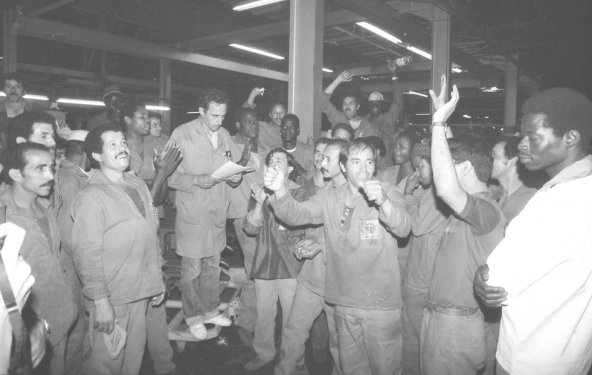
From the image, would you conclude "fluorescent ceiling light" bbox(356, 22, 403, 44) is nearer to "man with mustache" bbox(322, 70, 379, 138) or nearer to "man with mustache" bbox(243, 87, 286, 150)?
"man with mustache" bbox(322, 70, 379, 138)

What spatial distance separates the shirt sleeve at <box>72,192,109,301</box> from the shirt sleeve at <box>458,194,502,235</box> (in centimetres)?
240

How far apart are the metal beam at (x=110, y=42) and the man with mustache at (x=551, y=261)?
9.71 meters

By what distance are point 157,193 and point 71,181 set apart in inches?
29.4

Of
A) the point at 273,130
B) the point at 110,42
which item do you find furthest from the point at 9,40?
the point at 273,130

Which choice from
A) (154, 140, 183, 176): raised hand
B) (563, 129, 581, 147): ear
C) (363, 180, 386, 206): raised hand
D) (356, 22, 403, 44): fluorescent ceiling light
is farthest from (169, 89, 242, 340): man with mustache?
(356, 22, 403, 44): fluorescent ceiling light

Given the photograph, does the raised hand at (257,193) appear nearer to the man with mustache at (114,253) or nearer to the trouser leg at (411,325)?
the man with mustache at (114,253)

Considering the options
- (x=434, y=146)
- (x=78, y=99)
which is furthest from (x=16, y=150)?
(x=78, y=99)

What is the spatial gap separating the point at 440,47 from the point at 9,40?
8.70 m

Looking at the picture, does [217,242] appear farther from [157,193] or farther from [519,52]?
[519,52]

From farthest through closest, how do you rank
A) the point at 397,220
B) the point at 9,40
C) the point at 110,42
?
the point at 110,42 < the point at 9,40 < the point at 397,220

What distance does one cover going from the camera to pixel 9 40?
28.4 feet

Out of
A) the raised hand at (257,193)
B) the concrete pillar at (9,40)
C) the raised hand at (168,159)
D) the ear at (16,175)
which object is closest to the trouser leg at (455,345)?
the raised hand at (257,193)

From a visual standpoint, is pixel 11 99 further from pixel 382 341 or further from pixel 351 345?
A: pixel 382 341

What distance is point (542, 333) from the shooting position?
1.97 metres
